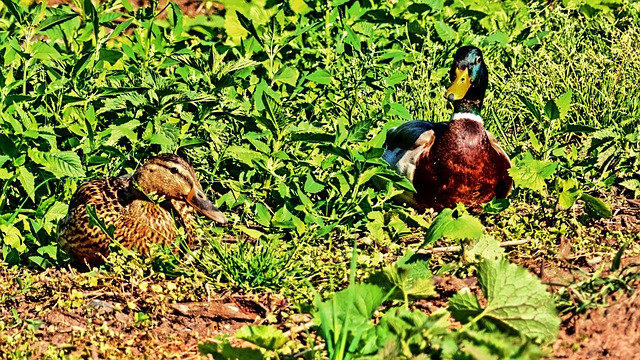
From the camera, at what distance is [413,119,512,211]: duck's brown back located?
584 cm

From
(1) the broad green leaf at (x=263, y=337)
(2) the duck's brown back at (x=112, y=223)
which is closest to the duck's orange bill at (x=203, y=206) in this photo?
(2) the duck's brown back at (x=112, y=223)

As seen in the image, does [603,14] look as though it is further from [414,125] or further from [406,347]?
[406,347]

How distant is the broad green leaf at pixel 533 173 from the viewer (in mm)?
5578

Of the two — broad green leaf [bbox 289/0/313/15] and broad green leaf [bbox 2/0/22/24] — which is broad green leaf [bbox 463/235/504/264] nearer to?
broad green leaf [bbox 2/0/22/24]

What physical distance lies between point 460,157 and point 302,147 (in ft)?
2.83

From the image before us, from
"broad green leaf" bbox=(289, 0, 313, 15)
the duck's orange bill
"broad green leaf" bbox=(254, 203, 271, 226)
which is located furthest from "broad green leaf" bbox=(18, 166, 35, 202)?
"broad green leaf" bbox=(289, 0, 313, 15)

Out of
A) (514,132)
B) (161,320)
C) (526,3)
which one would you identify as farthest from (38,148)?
(526,3)

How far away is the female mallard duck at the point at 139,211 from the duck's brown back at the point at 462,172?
47.9 inches

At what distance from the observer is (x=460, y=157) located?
5.85 metres

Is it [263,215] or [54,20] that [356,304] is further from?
[54,20]

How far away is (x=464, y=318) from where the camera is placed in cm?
380

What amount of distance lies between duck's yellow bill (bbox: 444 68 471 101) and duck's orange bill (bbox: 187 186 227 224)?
1.51 m

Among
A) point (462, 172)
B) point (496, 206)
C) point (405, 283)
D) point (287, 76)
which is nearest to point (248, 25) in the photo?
point (287, 76)

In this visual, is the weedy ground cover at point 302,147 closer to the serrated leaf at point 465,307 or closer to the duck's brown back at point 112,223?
the duck's brown back at point 112,223
